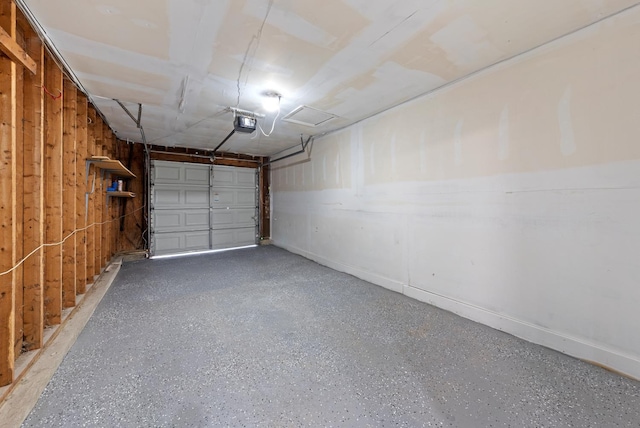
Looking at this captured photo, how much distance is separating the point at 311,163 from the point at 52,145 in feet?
12.3

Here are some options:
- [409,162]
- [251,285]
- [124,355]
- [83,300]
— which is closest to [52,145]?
[83,300]

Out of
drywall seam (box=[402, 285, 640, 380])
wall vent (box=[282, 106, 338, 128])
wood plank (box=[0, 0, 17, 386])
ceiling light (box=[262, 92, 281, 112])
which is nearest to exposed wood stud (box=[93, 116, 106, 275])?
wood plank (box=[0, 0, 17, 386])

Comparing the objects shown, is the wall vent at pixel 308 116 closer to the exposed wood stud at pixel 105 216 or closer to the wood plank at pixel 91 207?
the wood plank at pixel 91 207

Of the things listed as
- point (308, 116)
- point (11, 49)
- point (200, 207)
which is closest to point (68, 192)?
point (11, 49)

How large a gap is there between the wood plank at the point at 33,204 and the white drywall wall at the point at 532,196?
3.45 metres

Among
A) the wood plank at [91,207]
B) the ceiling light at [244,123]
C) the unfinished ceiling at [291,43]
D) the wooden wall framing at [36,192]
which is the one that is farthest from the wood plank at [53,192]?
the ceiling light at [244,123]

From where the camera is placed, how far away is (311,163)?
518 centimetres

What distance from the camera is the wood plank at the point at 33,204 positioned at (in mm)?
1773

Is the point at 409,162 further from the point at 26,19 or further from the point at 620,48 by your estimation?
the point at 26,19

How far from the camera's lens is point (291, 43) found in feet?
6.56

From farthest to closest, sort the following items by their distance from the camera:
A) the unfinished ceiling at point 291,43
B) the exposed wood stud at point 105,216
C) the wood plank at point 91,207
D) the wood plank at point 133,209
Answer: the wood plank at point 133,209, the exposed wood stud at point 105,216, the wood plank at point 91,207, the unfinished ceiling at point 291,43

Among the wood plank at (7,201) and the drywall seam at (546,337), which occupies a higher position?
the wood plank at (7,201)

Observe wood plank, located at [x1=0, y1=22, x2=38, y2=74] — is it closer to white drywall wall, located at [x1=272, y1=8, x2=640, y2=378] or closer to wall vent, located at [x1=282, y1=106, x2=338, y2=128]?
wall vent, located at [x1=282, y1=106, x2=338, y2=128]

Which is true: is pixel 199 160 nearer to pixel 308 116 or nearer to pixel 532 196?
pixel 308 116
